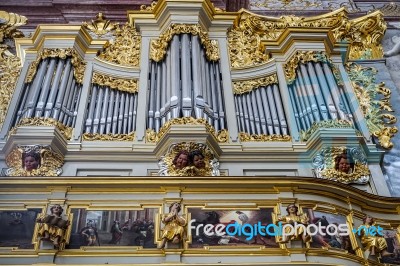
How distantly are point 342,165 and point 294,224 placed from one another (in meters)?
2.63

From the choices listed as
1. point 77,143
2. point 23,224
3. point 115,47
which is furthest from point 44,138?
point 115,47

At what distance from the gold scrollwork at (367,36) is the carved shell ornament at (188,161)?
266 inches

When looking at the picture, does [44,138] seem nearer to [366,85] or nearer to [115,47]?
[115,47]

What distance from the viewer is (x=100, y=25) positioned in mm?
16750

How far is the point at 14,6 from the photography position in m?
17.7

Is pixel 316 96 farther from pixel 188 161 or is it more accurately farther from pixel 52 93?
pixel 52 93

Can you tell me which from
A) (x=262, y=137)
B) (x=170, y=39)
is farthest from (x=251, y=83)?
(x=170, y=39)

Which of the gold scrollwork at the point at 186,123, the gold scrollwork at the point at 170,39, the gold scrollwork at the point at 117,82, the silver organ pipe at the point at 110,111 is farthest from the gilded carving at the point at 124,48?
the gold scrollwork at the point at 186,123

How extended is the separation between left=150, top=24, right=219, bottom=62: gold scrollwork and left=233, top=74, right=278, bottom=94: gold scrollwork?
1083mm

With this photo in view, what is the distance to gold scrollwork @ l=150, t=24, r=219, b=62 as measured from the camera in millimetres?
15094

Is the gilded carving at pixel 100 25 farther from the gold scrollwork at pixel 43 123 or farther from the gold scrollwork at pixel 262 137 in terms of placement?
the gold scrollwork at pixel 262 137

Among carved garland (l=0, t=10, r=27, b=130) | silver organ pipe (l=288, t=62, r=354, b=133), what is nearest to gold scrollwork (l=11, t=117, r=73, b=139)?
carved garland (l=0, t=10, r=27, b=130)

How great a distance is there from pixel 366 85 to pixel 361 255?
6.09m

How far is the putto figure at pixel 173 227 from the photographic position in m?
10.0
